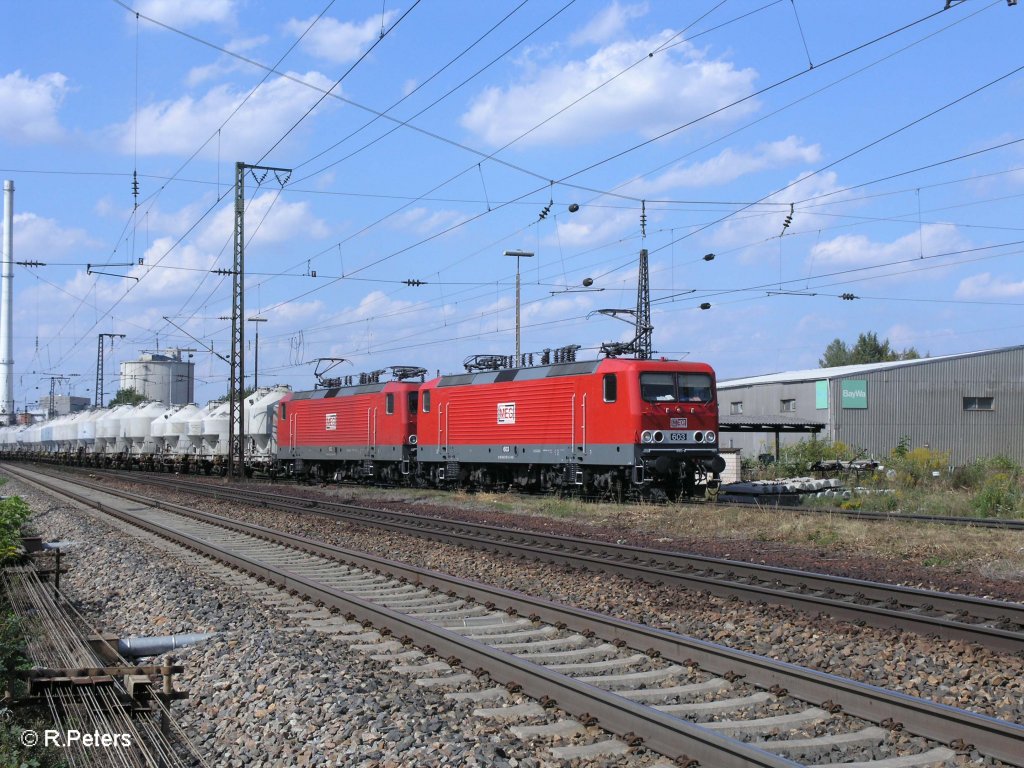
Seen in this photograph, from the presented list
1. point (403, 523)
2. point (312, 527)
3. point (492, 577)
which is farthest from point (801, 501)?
point (492, 577)

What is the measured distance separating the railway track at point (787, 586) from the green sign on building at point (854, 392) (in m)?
26.3

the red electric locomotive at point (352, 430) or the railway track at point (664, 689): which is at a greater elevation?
the red electric locomotive at point (352, 430)

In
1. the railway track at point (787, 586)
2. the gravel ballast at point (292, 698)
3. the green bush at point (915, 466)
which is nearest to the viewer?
the gravel ballast at point (292, 698)

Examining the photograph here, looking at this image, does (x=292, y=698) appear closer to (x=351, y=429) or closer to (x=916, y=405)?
(x=351, y=429)

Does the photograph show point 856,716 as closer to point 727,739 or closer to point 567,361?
point 727,739

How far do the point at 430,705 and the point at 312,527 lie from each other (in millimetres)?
13402

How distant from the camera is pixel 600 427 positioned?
77.1 ft

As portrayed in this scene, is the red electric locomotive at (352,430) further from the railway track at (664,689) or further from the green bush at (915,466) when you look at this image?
the railway track at (664,689)

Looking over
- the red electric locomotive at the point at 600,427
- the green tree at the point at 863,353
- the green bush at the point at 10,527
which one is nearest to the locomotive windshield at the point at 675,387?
the red electric locomotive at the point at 600,427

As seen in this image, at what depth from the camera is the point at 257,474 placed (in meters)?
48.4

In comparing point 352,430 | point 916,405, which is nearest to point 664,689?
point 352,430

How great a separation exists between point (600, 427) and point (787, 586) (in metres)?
12.1

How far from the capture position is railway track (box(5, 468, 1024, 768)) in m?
5.81

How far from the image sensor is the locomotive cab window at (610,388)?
2309 cm
